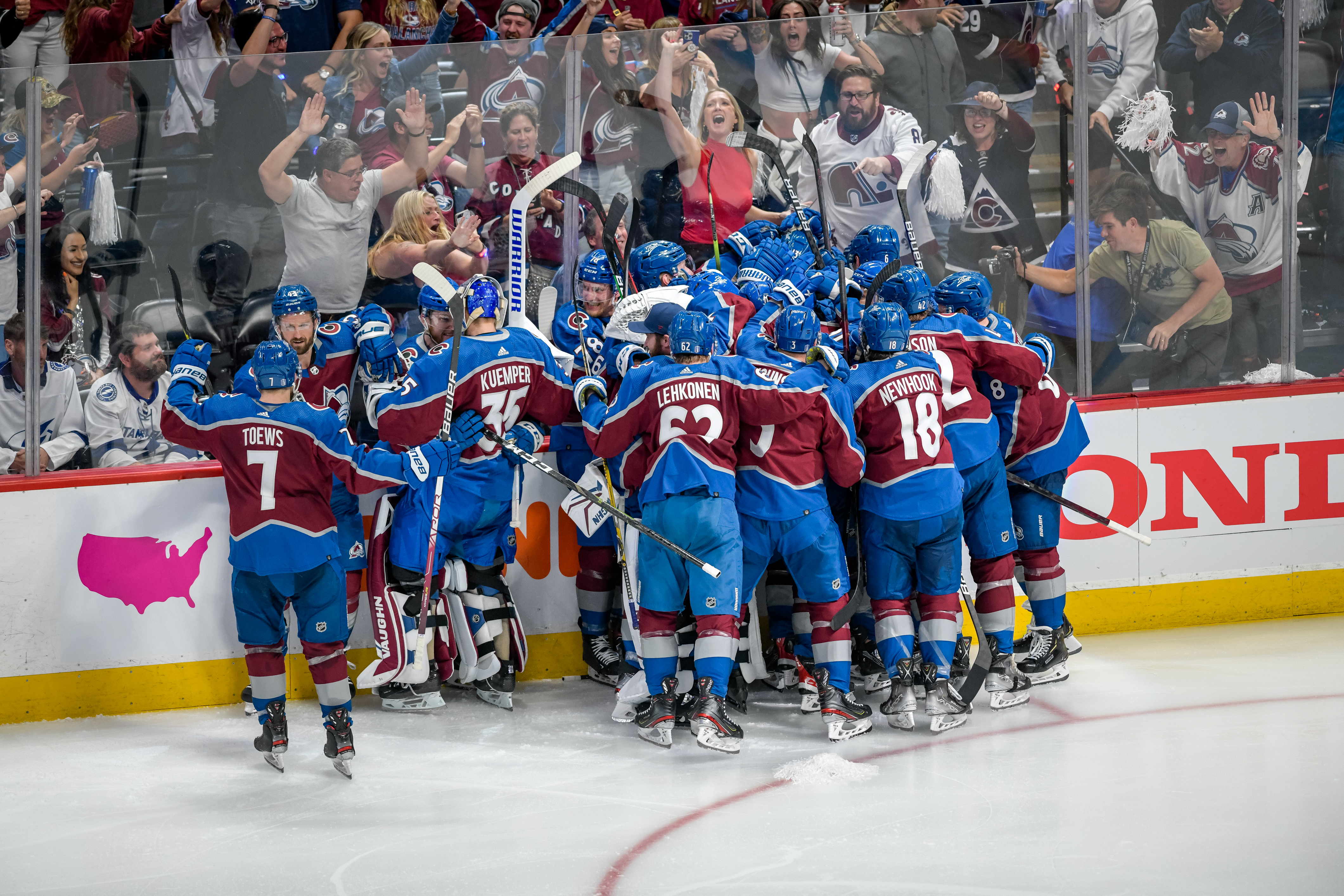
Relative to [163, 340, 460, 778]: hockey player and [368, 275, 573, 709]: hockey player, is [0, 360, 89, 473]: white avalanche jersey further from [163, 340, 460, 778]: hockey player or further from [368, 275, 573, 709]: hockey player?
[368, 275, 573, 709]: hockey player

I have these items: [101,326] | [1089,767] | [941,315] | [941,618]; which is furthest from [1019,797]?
[101,326]

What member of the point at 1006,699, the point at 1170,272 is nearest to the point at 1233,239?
the point at 1170,272

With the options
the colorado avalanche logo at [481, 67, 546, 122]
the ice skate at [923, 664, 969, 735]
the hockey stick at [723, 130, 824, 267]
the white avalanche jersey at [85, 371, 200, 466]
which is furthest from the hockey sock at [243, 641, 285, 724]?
the hockey stick at [723, 130, 824, 267]

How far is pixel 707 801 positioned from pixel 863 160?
9.64 feet

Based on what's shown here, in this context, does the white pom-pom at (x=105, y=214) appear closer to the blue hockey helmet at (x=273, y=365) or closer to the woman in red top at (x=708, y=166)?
the blue hockey helmet at (x=273, y=365)

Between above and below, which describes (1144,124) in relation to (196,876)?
above

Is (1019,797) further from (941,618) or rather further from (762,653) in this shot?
(762,653)

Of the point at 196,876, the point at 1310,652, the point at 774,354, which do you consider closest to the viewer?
the point at 196,876

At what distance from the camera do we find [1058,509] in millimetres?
5352

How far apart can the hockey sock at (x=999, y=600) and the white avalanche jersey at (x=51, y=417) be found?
10.6 ft

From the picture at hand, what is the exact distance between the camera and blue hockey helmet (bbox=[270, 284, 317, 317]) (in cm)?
513

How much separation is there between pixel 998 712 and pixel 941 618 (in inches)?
17.8

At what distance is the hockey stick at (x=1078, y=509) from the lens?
534 centimetres

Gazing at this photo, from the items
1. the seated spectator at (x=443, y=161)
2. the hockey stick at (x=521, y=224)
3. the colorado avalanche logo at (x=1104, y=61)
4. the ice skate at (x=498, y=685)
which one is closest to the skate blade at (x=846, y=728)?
the ice skate at (x=498, y=685)
